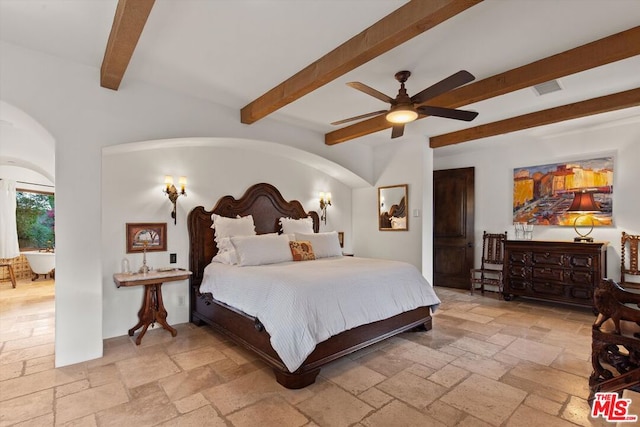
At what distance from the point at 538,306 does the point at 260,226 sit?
445 centimetres

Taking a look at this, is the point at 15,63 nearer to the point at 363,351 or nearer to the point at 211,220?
the point at 211,220

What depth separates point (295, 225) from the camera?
16.5 feet

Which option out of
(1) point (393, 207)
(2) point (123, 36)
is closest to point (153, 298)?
(2) point (123, 36)

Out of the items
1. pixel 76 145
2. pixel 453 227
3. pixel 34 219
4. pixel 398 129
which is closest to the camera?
pixel 76 145

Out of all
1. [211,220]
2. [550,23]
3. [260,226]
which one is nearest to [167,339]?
[211,220]

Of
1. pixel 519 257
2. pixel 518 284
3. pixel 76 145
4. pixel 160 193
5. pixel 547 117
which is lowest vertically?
pixel 518 284

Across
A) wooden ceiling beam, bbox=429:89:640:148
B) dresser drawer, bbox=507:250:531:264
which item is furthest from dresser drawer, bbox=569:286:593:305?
wooden ceiling beam, bbox=429:89:640:148

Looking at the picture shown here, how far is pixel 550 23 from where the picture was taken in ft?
7.90

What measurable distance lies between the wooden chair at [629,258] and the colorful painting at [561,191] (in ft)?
1.04

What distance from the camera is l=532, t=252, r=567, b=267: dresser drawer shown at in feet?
15.4

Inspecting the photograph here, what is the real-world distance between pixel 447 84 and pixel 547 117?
2.44m

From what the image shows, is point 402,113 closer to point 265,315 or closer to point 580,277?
point 265,315

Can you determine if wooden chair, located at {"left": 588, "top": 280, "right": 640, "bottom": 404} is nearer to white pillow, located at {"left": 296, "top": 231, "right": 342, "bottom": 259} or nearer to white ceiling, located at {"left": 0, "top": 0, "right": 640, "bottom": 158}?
white ceiling, located at {"left": 0, "top": 0, "right": 640, "bottom": 158}

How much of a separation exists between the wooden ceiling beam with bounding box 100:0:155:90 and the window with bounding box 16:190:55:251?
6.54 metres
